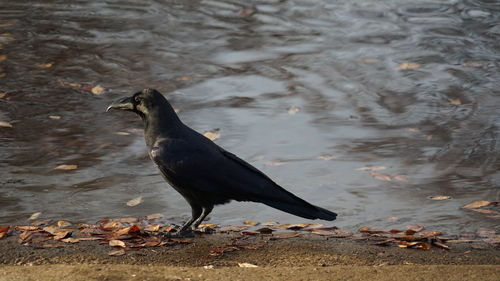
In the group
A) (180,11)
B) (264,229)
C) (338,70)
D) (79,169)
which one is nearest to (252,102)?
(338,70)

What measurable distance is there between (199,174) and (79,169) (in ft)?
8.22

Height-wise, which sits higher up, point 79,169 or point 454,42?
point 454,42

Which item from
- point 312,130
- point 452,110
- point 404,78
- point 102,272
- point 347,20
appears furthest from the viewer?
point 347,20

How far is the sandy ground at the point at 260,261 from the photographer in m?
4.95

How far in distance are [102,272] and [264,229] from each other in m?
1.67

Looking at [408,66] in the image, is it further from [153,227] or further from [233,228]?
[153,227]

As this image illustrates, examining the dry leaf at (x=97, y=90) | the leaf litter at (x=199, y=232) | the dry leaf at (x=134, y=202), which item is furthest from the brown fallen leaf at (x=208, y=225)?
the dry leaf at (x=97, y=90)

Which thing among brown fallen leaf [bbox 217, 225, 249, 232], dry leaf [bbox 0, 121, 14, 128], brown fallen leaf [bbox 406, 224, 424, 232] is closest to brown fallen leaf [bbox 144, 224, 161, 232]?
brown fallen leaf [bbox 217, 225, 249, 232]

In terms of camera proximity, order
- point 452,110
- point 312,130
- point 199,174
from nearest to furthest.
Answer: point 199,174
point 312,130
point 452,110

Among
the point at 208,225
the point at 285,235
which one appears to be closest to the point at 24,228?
the point at 208,225

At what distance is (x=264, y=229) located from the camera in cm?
630

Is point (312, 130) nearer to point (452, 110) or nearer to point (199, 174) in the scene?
point (452, 110)

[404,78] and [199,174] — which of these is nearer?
[199,174]

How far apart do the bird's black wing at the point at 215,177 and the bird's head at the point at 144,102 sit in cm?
29
